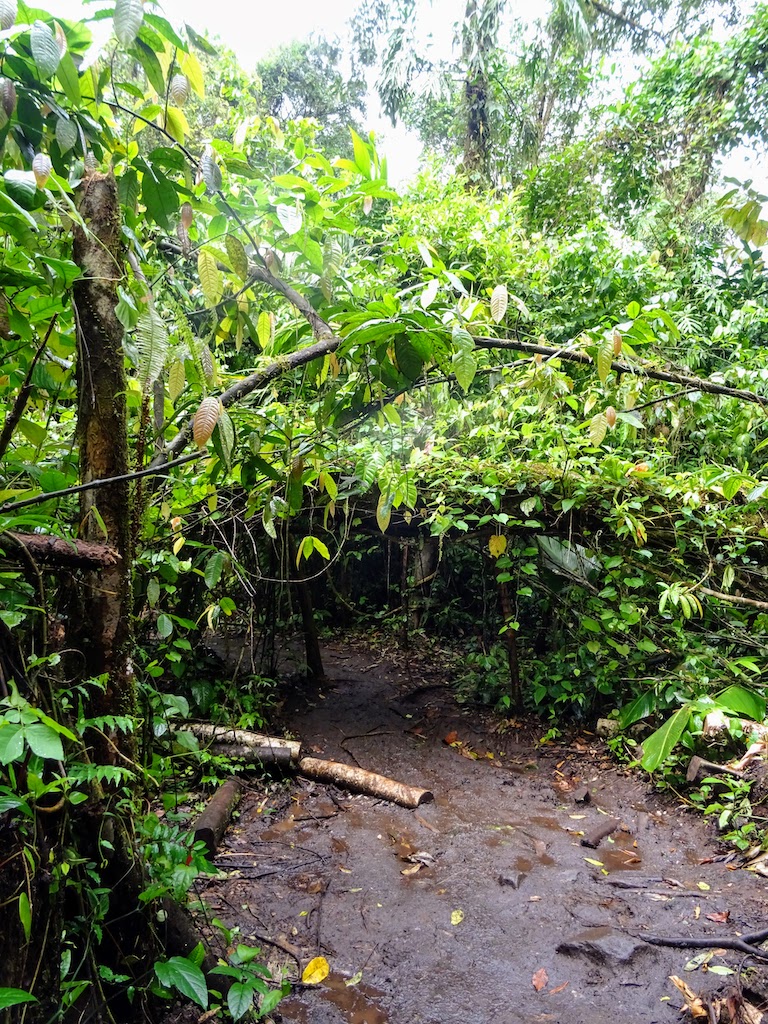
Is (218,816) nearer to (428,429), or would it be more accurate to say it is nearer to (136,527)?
(136,527)

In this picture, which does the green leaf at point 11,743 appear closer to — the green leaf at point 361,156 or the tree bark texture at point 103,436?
the tree bark texture at point 103,436

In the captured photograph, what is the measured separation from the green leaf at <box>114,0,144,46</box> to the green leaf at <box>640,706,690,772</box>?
4.66 ft

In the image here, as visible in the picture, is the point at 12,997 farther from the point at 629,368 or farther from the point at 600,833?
the point at 600,833

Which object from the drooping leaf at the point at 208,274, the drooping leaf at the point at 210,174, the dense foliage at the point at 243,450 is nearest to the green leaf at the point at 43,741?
the dense foliage at the point at 243,450

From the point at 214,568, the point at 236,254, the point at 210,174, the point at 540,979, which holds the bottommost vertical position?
the point at 540,979

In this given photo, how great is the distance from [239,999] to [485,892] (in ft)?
4.87

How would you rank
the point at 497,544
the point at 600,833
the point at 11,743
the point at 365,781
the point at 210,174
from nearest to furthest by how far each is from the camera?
the point at 11,743
the point at 210,174
the point at 600,833
the point at 365,781
the point at 497,544

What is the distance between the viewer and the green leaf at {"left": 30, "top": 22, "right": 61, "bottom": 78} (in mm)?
1004

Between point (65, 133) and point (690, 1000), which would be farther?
point (690, 1000)

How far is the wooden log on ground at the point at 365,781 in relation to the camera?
11.8ft

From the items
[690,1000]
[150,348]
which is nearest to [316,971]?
[690,1000]

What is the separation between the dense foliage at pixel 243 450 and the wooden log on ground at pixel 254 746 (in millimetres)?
191

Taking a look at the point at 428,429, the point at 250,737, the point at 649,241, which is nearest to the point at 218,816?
the point at 250,737

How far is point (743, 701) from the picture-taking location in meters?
0.76
